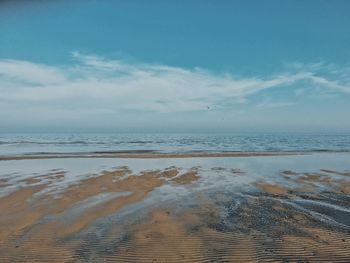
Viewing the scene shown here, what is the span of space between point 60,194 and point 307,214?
6.24 metres

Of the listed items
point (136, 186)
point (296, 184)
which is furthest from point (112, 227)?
point (296, 184)

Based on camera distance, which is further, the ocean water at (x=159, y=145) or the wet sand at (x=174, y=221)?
the ocean water at (x=159, y=145)

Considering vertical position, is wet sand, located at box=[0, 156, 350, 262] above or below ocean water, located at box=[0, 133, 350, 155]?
below

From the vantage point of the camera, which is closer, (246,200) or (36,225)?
(36,225)

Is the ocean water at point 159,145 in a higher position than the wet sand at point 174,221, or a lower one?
higher

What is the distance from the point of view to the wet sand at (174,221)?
4.61 metres

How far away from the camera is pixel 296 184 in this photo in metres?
10.5

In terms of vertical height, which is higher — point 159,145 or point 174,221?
point 159,145

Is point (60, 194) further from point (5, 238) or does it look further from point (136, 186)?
point (5, 238)

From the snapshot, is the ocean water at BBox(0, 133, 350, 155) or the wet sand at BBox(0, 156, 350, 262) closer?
the wet sand at BBox(0, 156, 350, 262)

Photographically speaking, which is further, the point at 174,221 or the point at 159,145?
the point at 159,145

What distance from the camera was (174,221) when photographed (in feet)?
20.3

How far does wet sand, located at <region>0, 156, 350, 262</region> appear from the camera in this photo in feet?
15.1

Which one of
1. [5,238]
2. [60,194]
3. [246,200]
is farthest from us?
[60,194]
